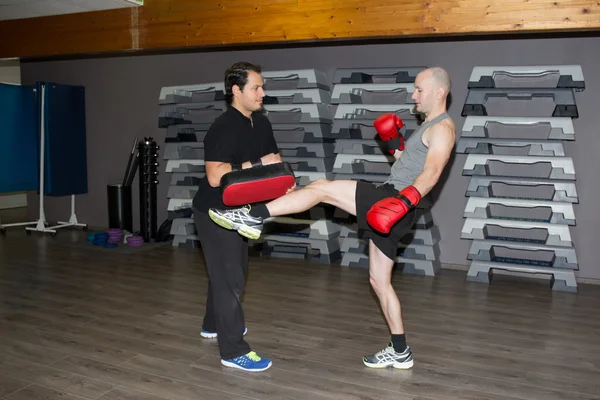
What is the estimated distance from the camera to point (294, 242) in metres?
5.65

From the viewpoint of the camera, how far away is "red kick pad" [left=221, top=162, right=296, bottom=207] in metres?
2.62

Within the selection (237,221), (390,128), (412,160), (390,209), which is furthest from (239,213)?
(390,128)

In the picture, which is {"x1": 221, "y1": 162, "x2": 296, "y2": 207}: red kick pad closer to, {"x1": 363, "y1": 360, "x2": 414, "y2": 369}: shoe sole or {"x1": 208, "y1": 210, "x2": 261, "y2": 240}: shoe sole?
{"x1": 208, "y1": 210, "x2": 261, "y2": 240}: shoe sole

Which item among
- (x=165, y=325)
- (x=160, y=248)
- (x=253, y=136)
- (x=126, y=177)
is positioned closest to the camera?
(x=253, y=136)

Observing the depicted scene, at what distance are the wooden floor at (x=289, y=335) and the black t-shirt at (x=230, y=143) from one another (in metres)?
0.94

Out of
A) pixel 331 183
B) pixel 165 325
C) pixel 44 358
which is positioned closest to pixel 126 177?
pixel 165 325

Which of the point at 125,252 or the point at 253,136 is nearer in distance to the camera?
the point at 253,136

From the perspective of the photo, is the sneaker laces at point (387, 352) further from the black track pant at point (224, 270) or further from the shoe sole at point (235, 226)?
the shoe sole at point (235, 226)

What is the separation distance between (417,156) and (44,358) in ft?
7.55

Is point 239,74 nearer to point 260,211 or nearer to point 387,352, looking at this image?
point 260,211

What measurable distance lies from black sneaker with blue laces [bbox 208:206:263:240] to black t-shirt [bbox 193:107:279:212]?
52 millimetres

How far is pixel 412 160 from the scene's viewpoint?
110 inches

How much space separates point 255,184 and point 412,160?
0.80 meters

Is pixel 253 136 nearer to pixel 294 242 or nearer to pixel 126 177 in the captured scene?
pixel 294 242
